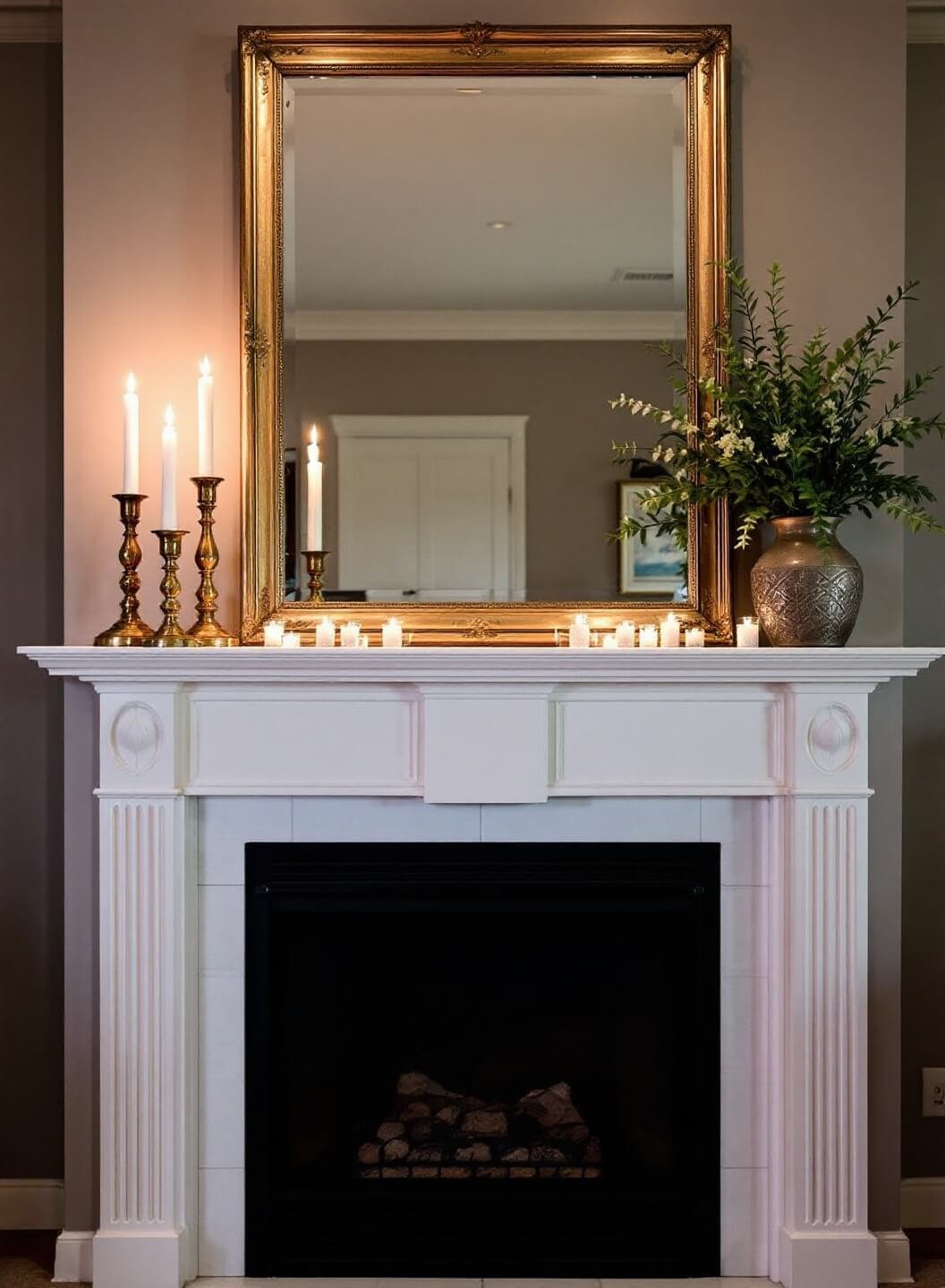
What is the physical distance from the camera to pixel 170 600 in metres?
2.38

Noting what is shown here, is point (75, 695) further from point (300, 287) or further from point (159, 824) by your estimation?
point (300, 287)

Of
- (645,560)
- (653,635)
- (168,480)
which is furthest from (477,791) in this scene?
(168,480)

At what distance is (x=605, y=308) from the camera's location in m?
2.53

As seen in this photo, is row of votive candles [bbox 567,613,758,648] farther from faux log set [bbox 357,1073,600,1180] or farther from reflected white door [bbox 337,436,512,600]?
faux log set [bbox 357,1073,600,1180]

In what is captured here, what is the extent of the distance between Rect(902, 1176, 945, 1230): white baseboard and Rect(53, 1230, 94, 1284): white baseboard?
71.5 inches

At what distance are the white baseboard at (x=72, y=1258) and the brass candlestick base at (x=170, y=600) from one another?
127cm

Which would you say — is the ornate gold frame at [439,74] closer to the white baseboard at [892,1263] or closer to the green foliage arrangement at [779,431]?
the green foliage arrangement at [779,431]

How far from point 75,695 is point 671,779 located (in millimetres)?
Answer: 1257

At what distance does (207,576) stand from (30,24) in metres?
1.39

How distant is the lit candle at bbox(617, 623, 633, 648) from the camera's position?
2.40 m

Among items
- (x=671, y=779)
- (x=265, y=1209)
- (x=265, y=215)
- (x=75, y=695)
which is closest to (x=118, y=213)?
(x=265, y=215)

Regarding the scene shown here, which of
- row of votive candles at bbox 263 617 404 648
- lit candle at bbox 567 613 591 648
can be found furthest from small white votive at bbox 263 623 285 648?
lit candle at bbox 567 613 591 648

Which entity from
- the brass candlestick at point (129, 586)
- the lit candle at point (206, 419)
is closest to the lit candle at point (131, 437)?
the brass candlestick at point (129, 586)

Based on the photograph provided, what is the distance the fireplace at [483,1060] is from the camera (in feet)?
8.08
